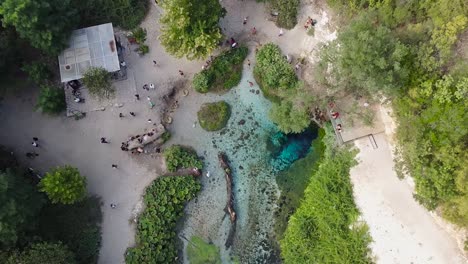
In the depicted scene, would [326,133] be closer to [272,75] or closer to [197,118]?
[272,75]


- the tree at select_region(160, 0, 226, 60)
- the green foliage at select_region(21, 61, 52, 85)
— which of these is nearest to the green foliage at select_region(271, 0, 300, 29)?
the tree at select_region(160, 0, 226, 60)

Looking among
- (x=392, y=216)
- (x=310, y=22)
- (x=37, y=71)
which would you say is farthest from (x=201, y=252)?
(x=310, y=22)

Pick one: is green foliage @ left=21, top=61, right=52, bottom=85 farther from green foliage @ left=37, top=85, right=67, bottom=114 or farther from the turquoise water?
the turquoise water

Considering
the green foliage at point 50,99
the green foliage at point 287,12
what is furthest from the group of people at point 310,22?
the green foliage at point 50,99

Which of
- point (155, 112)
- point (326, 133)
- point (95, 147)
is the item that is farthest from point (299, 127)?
point (95, 147)

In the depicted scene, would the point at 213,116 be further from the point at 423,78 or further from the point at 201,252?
the point at 423,78

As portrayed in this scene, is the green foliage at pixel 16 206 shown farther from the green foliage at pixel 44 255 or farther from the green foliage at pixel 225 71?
the green foliage at pixel 225 71
